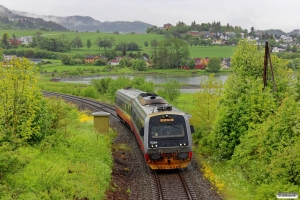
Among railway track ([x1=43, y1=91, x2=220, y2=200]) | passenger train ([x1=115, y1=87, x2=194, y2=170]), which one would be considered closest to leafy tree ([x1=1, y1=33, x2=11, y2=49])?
railway track ([x1=43, y1=91, x2=220, y2=200])

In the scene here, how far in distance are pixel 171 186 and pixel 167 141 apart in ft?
8.20

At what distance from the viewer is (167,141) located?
730 inches

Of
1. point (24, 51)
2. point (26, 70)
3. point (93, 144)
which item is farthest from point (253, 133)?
point (24, 51)

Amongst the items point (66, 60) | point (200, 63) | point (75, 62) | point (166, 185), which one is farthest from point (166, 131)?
point (75, 62)

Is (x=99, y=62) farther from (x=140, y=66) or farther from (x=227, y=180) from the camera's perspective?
(x=227, y=180)

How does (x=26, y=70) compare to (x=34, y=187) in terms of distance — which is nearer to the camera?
(x=34, y=187)

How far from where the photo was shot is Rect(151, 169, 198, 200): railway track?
629 inches

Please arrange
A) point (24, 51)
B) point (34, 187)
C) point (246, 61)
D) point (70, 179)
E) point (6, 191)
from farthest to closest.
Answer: point (24, 51) → point (246, 61) → point (70, 179) → point (34, 187) → point (6, 191)

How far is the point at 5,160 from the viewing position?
480 inches

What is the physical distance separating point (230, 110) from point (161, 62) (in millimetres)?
112025

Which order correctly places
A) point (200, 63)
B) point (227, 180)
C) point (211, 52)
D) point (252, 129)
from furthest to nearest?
point (211, 52), point (200, 63), point (252, 129), point (227, 180)

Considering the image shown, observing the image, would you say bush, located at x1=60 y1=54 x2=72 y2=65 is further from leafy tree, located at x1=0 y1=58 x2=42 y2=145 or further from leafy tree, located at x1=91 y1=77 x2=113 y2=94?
leafy tree, located at x1=0 y1=58 x2=42 y2=145

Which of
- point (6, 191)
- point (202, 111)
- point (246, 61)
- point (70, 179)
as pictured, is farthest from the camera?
point (202, 111)

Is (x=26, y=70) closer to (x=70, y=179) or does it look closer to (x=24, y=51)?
(x=70, y=179)
